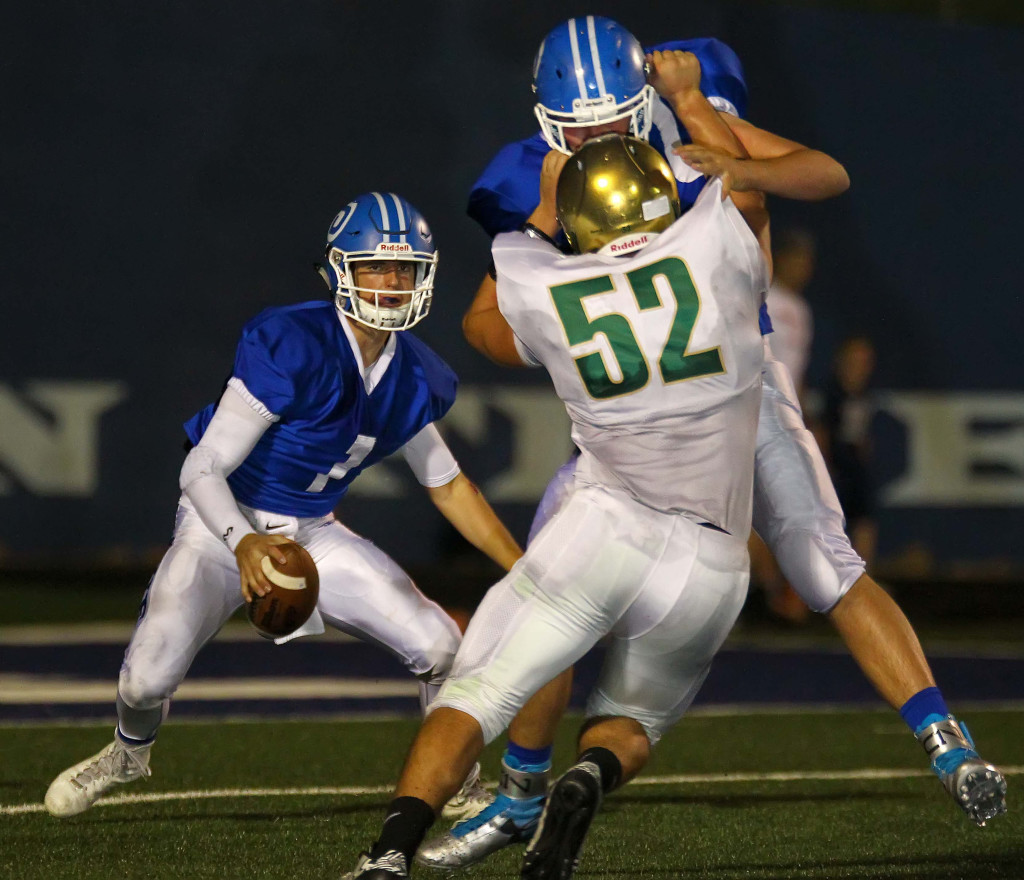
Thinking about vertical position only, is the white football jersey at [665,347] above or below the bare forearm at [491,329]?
above

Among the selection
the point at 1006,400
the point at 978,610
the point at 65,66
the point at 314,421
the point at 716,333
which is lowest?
the point at 978,610

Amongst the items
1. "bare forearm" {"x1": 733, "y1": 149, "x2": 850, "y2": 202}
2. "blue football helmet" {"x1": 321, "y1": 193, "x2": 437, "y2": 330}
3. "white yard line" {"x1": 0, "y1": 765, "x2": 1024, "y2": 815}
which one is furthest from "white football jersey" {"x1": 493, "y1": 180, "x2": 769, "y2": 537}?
"white yard line" {"x1": 0, "y1": 765, "x2": 1024, "y2": 815}

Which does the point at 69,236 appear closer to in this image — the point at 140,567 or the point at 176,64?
the point at 176,64

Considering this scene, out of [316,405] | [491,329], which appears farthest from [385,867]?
[316,405]

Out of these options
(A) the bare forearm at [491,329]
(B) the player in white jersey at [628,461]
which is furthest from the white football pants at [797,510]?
(B) the player in white jersey at [628,461]

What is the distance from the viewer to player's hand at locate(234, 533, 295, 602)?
11.0 ft

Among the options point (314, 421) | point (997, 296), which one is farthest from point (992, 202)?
point (314, 421)

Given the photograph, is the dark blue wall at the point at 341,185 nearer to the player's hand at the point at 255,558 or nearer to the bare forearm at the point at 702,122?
the player's hand at the point at 255,558

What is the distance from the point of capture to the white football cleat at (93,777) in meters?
3.92

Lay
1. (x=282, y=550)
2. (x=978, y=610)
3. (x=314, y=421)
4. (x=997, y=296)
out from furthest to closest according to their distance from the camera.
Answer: (x=997, y=296) < (x=978, y=610) < (x=314, y=421) < (x=282, y=550)

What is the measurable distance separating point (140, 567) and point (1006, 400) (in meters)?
5.34

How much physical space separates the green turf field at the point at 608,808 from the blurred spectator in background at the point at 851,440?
2.65 metres

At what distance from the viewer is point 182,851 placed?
12.0 ft

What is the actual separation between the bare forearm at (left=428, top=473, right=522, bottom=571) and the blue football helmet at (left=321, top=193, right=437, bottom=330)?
1.45 feet
